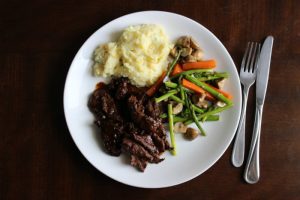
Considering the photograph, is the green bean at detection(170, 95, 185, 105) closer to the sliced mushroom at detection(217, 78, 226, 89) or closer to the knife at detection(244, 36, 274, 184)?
the sliced mushroom at detection(217, 78, 226, 89)

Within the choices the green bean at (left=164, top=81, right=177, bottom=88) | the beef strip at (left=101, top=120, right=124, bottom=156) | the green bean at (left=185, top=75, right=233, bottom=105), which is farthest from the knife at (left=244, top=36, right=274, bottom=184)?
the beef strip at (left=101, top=120, right=124, bottom=156)

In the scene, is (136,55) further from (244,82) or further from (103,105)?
(244,82)

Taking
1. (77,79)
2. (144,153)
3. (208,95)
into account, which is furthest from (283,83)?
(77,79)

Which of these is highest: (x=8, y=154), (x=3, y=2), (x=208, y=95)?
(x=3, y=2)

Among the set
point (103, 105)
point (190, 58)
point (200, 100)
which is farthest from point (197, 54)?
point (103, 105)

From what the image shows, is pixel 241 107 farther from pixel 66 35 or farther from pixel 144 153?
pixel 66 35

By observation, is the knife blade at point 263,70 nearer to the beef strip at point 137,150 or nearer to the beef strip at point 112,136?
the beef strip at point 137,150

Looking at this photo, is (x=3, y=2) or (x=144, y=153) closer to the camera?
(x=144, y=153)
